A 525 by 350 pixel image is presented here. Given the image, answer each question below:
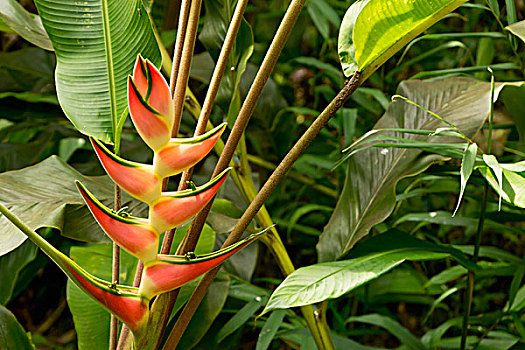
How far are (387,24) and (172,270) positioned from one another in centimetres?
29

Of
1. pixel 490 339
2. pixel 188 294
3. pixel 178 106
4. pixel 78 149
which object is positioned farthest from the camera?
pixel 78 149

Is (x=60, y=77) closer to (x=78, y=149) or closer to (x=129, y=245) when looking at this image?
(x=129, y=245)

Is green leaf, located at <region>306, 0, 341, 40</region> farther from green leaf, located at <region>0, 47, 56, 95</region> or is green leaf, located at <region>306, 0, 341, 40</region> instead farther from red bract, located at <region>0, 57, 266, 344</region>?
red bract, located at <region>0, 57, 266, 344</region>

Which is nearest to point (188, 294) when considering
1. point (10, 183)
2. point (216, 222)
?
point (216, 222)

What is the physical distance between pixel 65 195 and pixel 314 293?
31cm

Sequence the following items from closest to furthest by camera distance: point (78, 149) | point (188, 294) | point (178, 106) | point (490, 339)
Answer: point (178, 106)
point (188, 294)
point (490, 339)
point (78, 149)

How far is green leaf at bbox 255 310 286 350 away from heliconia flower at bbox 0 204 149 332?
9.5 inches

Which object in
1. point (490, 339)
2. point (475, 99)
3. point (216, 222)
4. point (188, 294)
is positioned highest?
point (475, 99)

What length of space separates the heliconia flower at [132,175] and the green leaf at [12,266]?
17.1 inches

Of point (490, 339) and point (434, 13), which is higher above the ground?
point (434, 13)

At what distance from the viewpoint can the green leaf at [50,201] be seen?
497 mm

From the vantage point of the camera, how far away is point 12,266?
0.73 metres

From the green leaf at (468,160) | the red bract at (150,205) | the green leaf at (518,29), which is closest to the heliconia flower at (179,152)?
the red bract at (150,205)

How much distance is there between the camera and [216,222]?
0.54 m
